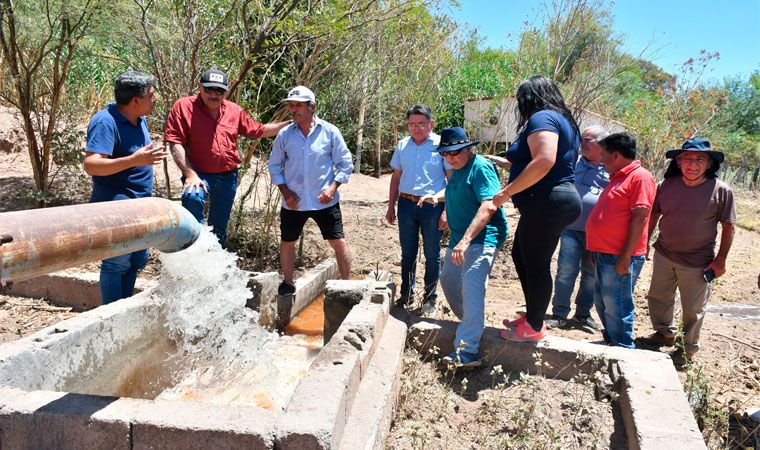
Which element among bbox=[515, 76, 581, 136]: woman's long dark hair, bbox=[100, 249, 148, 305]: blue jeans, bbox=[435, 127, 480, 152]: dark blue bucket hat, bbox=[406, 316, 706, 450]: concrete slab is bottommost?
bbox=[406, 316, 706, 450]: concrete slab

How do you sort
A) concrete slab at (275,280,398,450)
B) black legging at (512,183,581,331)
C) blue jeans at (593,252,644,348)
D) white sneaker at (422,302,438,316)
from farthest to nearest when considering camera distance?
white sneaker at (422,302,438,316) → blue jeans at (593,252,644,348) → black legging at (512,183,581,331) → concrete slab at (275,280,398,450)

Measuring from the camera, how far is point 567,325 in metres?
4.86

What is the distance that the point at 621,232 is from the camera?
3998 mm

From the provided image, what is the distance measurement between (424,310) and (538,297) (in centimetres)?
137

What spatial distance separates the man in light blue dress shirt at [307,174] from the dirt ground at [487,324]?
1.32 metres

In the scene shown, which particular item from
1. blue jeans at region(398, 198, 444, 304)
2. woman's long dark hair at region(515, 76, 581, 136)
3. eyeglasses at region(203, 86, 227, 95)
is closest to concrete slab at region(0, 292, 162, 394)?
eyeglasses at region(203, 86, 227, 95)

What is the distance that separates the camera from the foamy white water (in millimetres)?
3613

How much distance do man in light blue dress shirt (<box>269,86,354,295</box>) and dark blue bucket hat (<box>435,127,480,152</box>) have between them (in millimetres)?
1178

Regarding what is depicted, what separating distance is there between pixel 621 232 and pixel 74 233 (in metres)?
3.45

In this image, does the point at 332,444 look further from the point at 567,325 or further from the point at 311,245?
the point at 311,245

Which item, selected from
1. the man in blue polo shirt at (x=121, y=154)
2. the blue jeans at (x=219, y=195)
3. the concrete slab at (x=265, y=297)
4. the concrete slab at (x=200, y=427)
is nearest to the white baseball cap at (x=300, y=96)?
the blue jeans at (x=219, y=195)

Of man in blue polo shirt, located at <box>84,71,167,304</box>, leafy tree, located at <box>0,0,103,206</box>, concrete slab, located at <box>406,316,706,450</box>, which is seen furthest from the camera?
leafy tree, located at <box>0,0,103,206</box>

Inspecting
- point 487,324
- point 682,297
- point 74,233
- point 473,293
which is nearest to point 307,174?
point 473,293

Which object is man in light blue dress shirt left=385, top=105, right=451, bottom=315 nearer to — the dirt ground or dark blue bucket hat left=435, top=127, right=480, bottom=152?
the dirt ground
